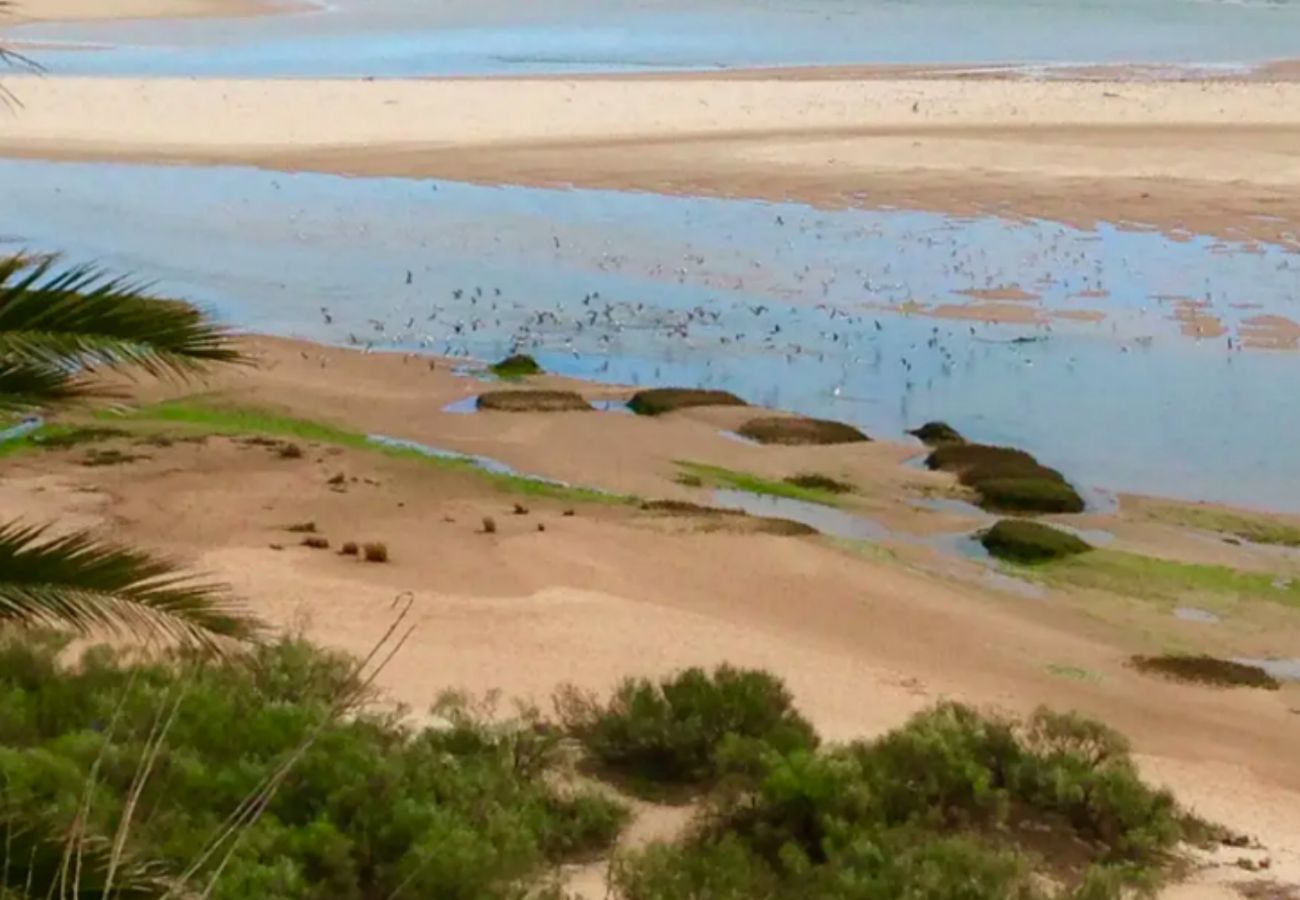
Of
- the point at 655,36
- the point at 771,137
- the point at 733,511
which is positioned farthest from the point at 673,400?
the point at 655,36

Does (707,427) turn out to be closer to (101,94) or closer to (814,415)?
(814,415)

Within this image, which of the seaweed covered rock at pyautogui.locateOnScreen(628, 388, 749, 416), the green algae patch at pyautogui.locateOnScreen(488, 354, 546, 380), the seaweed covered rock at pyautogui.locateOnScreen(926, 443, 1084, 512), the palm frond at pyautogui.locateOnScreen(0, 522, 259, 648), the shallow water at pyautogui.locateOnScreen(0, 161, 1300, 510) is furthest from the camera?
the green algae patch at pyautogui.locateOnScreen(488, 354, 546, 380)

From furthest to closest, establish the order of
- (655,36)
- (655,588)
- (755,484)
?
(655,36)
(755,484)
(655,588)

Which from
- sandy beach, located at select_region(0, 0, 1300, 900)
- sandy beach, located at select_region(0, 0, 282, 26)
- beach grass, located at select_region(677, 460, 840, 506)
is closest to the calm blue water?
sandy beach, located at select_region(0, 0, 282, 26)

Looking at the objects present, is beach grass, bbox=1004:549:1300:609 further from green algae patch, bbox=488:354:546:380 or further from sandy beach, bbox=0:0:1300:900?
green algae patch, bbox=488:354:546:380

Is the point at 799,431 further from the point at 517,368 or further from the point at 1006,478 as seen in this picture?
the point at 517,368
